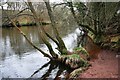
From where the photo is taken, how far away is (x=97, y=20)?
18.1 metres

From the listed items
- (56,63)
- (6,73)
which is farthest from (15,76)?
(56,63)

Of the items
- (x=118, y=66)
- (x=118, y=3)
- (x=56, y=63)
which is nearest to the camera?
(x=118, y=66)

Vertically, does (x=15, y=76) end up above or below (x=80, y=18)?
below

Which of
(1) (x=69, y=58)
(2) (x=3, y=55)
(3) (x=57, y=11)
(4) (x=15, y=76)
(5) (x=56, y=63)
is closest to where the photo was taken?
(4) (x=15, y=76)

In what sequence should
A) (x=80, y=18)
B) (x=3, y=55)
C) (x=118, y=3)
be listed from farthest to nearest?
(x=80, y=18) < (x=3, y=55) < (x=118, y=3)

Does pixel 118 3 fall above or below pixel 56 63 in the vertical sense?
above

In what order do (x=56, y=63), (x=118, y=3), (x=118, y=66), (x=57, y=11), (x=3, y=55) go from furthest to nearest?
1. (x=57, y=11)
2. (x=3, y=55)
3. (x=118, y=3)
4. (x=56, y=63)
5. (x=118, y=66)

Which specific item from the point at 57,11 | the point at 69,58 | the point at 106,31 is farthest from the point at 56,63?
the point at 57,11

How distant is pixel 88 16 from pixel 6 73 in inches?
322

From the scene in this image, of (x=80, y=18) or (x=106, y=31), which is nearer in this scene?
(x=106, y=31)

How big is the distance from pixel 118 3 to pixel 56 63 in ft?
17.7

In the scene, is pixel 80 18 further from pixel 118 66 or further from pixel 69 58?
pixel 118 66

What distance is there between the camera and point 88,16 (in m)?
18.8

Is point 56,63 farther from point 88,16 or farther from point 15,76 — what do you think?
point 88,16
